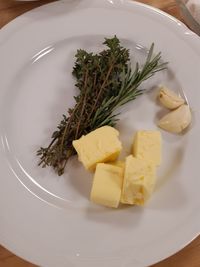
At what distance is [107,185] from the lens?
36.1 inches

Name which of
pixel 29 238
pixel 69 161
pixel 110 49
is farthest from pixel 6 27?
pixel 29 238

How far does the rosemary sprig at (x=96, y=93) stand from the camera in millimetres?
1002

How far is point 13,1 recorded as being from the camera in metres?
1.19

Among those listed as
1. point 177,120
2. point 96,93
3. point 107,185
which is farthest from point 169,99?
point 107,185

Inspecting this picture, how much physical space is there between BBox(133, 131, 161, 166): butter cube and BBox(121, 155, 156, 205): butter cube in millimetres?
26

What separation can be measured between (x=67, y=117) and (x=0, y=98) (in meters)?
0.17

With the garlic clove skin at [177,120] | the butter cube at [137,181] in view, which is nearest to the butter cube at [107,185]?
the butter cube at [137,181]

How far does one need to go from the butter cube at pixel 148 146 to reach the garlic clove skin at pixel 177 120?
69 millimetres

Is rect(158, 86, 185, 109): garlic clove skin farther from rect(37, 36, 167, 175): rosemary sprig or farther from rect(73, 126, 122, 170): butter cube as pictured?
rect(73, 126, 122, 170): butter cube

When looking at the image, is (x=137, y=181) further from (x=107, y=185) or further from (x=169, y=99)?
(x=169, y=99)

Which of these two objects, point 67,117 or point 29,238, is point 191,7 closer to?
point 67,117

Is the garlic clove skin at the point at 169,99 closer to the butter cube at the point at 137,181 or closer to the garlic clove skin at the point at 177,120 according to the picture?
the garlic clove skin at the point at 177,120

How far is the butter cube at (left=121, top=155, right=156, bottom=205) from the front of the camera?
895 mm

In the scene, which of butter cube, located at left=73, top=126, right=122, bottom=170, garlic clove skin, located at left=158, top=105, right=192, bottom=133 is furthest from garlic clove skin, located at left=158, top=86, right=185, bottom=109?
butter cube, located at left=73, top=126, right=122, bottom=170
